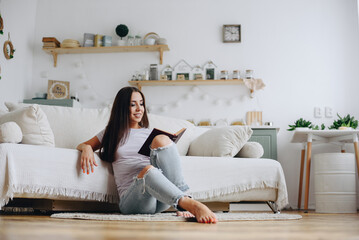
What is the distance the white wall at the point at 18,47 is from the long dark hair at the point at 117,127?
7.35 ft

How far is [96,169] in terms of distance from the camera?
2.23m

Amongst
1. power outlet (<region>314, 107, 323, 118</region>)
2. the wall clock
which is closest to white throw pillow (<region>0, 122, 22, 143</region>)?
the wall clock

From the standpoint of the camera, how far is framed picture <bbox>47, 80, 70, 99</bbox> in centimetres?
437

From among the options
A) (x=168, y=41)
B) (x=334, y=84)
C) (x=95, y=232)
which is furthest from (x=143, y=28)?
(x=95, y=232)

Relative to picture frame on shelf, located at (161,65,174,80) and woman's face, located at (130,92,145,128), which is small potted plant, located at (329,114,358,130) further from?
woman's face, located at (130,92,145,128)

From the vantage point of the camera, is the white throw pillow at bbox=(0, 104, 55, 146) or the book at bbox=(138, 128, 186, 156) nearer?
the book at bbox=(138, 128, 186, 156)

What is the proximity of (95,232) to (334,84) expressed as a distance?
3.74 metres

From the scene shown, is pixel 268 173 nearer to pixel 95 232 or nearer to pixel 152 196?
pixel 152 196

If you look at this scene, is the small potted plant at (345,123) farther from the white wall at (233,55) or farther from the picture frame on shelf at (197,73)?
the picture frame on shelf at (197,73)

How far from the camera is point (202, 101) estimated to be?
4414 millimetres

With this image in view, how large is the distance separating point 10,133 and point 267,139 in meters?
2.52

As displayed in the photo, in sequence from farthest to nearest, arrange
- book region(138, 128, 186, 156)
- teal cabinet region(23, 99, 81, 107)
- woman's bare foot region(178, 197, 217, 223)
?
teal cabinet region(23, 99, 81, 107) → book region(138, 128, 186, 156) → woman's bare foot region(178, 197, 217, 223)

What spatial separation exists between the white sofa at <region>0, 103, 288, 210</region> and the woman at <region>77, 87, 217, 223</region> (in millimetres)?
121

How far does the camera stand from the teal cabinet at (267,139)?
3.87 m
